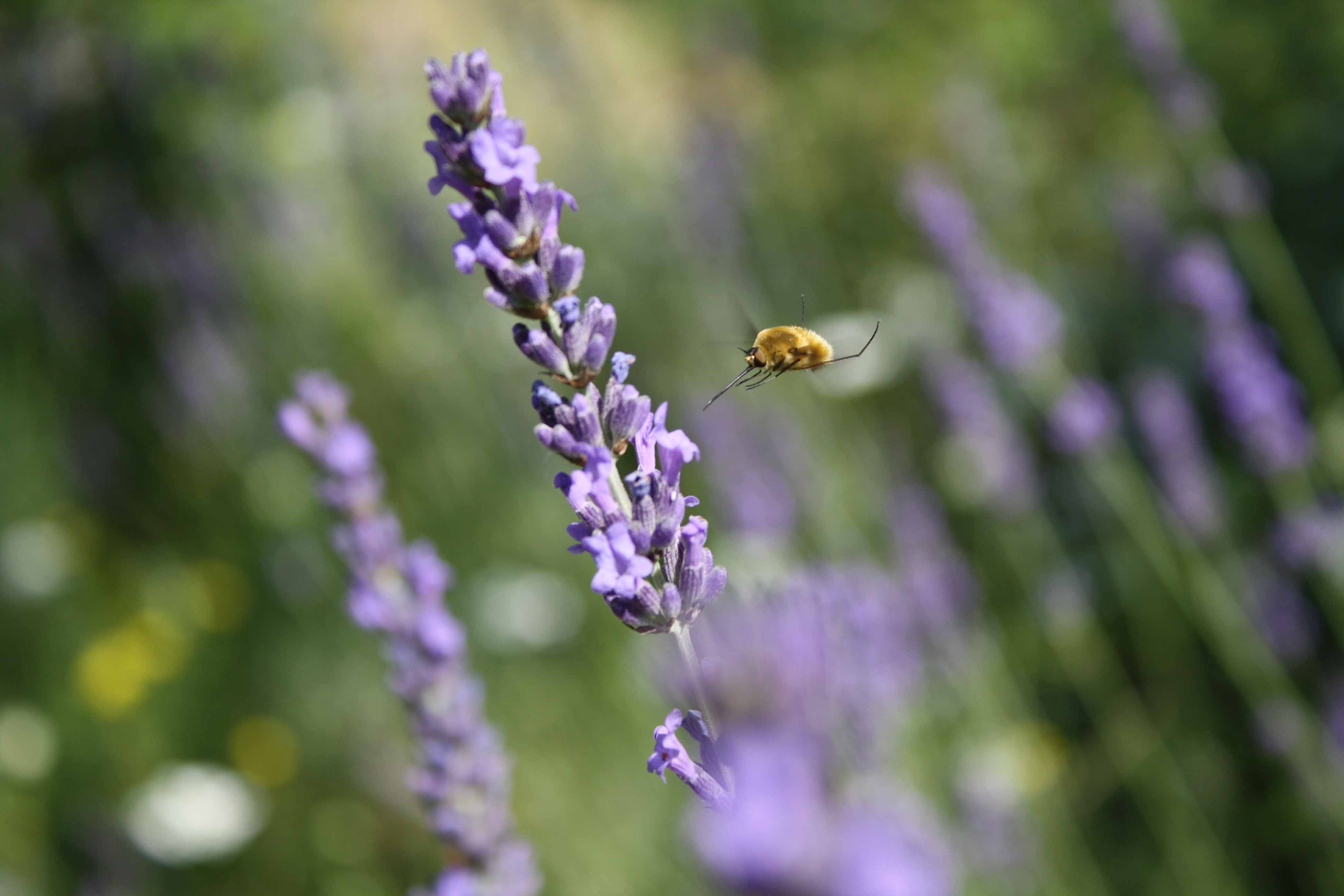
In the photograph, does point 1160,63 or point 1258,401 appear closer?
point 1258,401

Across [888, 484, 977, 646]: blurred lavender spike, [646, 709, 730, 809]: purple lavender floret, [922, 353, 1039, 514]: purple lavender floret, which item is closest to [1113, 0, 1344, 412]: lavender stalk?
[922, 353, 1039, 514]: purple lavender floret

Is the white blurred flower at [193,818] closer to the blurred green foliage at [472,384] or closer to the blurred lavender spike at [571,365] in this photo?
the blurred green foliage at [472,384]

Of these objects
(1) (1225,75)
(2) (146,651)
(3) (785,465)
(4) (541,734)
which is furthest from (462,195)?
(1) (1225,75)

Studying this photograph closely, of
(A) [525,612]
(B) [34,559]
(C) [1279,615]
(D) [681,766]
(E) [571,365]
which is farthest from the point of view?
(B) [34,559]

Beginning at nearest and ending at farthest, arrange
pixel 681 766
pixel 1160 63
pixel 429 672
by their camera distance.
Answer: pixel 681 766, pixel 429 672, pixel 1160 63

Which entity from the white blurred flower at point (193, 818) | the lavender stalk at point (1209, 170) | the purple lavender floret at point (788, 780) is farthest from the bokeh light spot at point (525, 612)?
the purple lavender floret at point (788, 780)

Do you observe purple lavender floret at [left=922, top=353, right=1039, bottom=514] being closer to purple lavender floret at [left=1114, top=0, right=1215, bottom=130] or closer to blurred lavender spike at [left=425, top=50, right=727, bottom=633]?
purple lavender floret at [left=1114, top=0, right=1215, bottom=130]

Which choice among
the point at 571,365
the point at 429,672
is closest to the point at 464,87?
the point at 571,365

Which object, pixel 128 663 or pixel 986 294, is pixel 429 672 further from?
pixel 128 663
